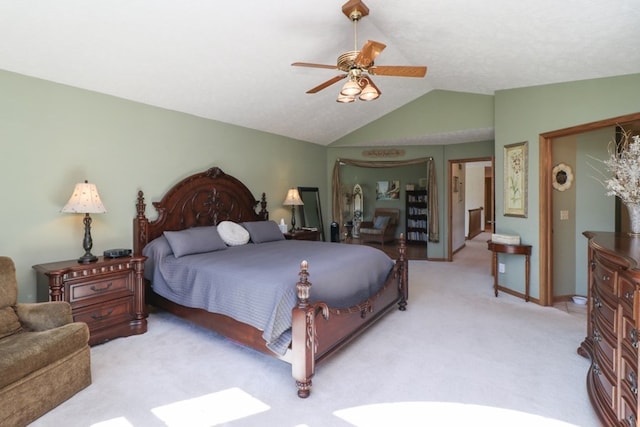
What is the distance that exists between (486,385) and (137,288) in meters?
3.15

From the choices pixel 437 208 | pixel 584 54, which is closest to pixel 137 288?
pixel 584 54

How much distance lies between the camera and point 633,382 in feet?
5.17

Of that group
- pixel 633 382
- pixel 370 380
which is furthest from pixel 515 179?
pixel 370 380

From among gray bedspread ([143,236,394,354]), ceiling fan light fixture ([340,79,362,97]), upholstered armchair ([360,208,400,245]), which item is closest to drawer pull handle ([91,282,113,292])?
gray bedspread ([143,236,394,354])

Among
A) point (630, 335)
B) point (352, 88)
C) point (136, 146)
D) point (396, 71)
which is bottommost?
point (630, 335)

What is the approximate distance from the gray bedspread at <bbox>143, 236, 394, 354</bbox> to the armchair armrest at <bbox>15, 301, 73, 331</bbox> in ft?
3.16

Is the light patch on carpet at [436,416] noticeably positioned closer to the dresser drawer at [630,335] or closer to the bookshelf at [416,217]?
the dresser drawer at [630,335]

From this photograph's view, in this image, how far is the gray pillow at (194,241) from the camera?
3.54m

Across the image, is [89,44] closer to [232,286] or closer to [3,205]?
[3,205]

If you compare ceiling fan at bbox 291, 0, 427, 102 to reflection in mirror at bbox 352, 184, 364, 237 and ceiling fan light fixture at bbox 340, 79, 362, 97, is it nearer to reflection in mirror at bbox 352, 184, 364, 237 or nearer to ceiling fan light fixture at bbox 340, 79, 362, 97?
ceiling fan light fixture at bbox 340, 79, 362, 97

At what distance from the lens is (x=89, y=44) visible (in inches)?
110

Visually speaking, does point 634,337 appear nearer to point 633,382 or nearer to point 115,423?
point 633,382

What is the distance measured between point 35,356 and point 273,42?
3.13 m

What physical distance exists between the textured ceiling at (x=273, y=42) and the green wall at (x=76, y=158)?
20cm
